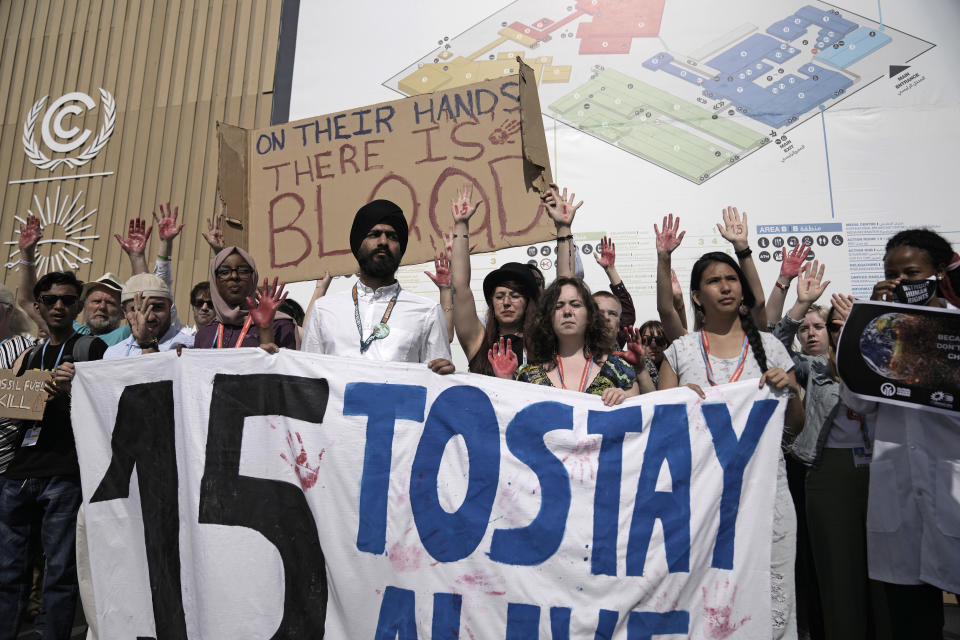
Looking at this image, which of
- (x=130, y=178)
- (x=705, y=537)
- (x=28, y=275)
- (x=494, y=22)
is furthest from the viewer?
(x=130, y=178)

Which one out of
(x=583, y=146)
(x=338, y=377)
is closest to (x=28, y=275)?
(x=338, y=377)

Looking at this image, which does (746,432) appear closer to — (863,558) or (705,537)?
(705,537)

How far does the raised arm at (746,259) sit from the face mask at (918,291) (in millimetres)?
556

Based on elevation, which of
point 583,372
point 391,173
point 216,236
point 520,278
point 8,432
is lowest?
point 8,432

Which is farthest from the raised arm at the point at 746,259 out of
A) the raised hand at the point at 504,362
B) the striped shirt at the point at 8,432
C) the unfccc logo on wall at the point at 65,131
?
the unfccc logo on wall at the point at 65,131

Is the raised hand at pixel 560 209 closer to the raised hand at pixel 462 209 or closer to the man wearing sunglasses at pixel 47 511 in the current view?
the raised hand at pixel 462 209

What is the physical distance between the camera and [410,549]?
2.74m

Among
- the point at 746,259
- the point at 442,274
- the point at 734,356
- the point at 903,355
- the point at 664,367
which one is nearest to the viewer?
the point at 903,355

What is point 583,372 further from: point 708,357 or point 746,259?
point 746,259

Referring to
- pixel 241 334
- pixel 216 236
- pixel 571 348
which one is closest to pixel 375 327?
pixel 241 334

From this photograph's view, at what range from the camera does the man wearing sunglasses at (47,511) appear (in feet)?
10.9

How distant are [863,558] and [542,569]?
1.63 metres

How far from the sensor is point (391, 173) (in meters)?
4.38

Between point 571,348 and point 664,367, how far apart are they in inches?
16.7
